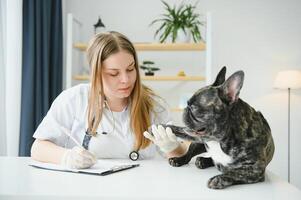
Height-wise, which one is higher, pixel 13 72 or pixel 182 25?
pixel 182 25

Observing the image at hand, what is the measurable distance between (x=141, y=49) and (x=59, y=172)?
7.61 ft

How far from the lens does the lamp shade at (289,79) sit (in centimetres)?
312

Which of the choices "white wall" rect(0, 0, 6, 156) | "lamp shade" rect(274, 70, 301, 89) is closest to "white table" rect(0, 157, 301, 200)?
"white wall" rect(0, 0, 6, 156)

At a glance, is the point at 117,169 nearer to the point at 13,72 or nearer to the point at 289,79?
the point at 13,72

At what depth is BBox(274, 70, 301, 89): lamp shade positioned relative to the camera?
312 cm

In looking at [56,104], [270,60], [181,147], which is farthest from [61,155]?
[270,60]

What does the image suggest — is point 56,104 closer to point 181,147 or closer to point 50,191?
point 181,147

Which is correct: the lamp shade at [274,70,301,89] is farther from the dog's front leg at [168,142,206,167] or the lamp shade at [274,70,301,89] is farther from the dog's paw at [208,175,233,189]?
the dog's paw at [208,175,233,189]

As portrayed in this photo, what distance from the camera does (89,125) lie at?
145 centimetres

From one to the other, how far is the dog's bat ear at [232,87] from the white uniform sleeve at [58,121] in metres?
0.83

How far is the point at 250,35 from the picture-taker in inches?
136

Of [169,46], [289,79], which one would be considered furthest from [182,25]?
[289,79]

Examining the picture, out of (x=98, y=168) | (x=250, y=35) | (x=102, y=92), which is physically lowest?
(x=98, y=168)

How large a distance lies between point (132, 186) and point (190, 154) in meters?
0.32
